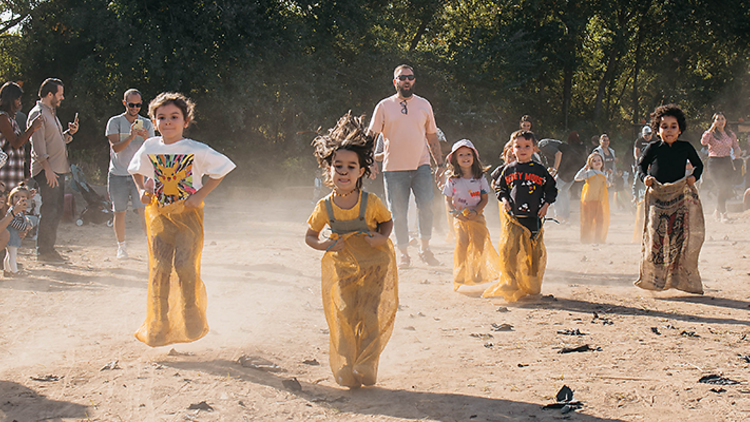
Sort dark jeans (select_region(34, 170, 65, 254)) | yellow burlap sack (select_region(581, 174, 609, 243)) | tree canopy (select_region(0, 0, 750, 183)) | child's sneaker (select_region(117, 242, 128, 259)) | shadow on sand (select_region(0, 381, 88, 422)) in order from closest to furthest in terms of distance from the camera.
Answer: shadow on sand (select_region(0, 381, 88, 422)) → dark jeans (select_region(34, 170, 65, 254)) → child's sneaker (select_region(117, 242, 128, 259)) → yellow burlap sack (select_region(581, 174, 609, 243)) → tree canopy (select_region(0, 0, 750, 183))

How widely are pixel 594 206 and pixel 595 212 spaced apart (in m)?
0.10

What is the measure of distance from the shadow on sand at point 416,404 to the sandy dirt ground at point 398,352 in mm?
11

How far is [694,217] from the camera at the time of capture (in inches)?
251

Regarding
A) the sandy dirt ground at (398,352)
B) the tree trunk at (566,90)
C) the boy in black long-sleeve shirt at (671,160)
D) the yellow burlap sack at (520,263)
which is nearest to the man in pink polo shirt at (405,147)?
the sandy dirt ground at (398,352)

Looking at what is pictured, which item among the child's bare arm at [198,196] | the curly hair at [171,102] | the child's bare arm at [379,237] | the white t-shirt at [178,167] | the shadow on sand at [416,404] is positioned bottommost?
the shadow on sand at [416,404]

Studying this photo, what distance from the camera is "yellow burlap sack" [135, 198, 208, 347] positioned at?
4.48 meters

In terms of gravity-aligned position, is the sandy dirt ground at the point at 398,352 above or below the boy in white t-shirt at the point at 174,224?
A: below

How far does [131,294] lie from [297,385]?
333 centimetres

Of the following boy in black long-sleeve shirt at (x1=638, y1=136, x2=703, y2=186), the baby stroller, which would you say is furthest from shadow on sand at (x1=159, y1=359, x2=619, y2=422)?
the baby stroller

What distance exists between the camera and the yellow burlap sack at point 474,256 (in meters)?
6.81

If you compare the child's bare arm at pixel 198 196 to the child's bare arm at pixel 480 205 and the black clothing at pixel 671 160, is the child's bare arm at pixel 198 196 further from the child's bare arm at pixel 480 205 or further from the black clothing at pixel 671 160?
the black clothing at pixel 671 160

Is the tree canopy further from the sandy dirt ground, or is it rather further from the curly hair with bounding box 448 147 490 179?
the curly hair with bounding box 448 147 490 179

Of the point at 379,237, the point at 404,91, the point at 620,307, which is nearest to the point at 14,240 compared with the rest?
the point at 404,91

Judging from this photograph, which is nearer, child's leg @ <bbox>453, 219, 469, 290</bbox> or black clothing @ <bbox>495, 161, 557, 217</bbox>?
black clothing @ <bbox>495, 161, 557, 217</bbox>
